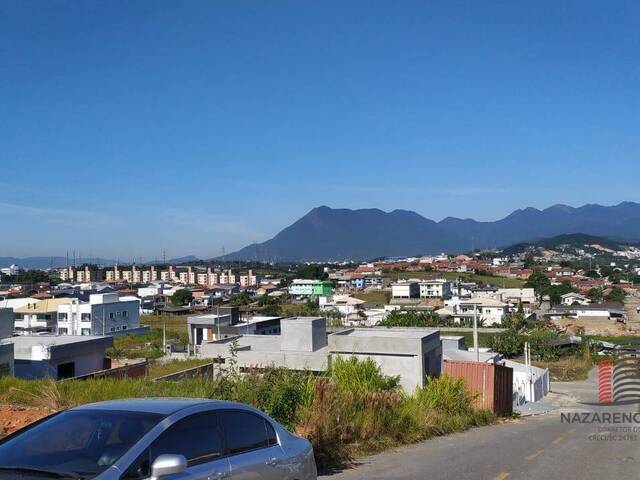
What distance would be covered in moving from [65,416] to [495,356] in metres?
27.8

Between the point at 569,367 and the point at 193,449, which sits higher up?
the point at 193,449

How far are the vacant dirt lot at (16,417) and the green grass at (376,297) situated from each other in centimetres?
10894

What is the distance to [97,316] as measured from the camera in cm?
6262

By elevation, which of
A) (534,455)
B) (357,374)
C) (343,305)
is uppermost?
(357,374)

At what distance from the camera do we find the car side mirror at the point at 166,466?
14.4 ft

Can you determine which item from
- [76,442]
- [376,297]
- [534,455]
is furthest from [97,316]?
[376,297]

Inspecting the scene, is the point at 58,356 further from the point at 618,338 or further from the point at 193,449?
the point at 618,338

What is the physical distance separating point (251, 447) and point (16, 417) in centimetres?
604

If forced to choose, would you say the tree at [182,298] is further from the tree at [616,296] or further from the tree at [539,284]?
the tree at [616,296]

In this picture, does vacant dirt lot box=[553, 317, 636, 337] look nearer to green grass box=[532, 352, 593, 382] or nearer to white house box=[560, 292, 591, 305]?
green grass box=[532, 352, 593, 382]

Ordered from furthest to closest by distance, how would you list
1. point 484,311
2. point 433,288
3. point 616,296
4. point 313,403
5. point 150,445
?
point 433,288, point 616,296, point 484,311, point 313,403, point 150,445

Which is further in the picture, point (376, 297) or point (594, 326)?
point (376, 297)

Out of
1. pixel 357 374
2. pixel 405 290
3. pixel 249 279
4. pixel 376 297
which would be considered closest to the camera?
pixel 357 374

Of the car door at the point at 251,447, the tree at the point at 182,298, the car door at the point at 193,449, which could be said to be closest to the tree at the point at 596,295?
the tree at the point at 182,298
